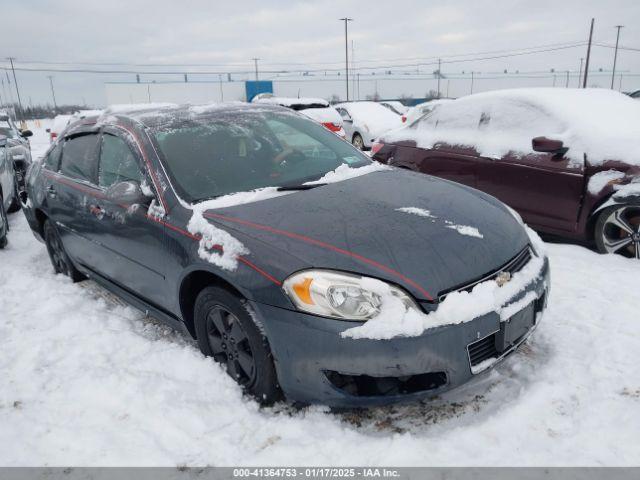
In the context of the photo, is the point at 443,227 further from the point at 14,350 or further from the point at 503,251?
the point at 14,350

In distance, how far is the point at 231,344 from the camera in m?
2.59

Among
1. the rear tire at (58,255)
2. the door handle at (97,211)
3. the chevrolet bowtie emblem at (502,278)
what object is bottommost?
the rear tire at (58,255)

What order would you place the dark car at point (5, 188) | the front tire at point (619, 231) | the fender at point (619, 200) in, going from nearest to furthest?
the fender at point (619, 200), the front tire at point (619, 231), the dark car at point (5, 188)

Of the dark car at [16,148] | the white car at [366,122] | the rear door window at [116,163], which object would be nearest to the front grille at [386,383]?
the rear door window at [116,163]

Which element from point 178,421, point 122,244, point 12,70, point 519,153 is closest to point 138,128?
point 122,244

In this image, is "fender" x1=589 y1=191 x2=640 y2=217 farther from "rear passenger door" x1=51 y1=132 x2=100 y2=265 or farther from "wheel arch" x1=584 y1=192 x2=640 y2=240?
"rear passenger door" x1=51 y1=132 x2=100 y2=265

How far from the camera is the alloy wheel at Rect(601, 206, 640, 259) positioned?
13.7 ft

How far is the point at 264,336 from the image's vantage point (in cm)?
233

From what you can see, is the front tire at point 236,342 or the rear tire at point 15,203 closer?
the front tire at point 236,342

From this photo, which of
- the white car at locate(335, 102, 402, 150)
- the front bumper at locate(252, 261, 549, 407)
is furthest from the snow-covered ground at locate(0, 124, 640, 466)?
the white car at locate(335, 102, 402, 150)

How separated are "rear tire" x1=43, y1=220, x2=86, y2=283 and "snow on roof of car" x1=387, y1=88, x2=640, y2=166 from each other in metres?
3.98

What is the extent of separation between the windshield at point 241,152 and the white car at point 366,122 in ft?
31.2

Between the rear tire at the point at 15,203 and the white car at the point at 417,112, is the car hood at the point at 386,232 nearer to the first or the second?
the white car at the point at 417,112

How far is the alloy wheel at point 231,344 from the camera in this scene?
2498 millimetres
